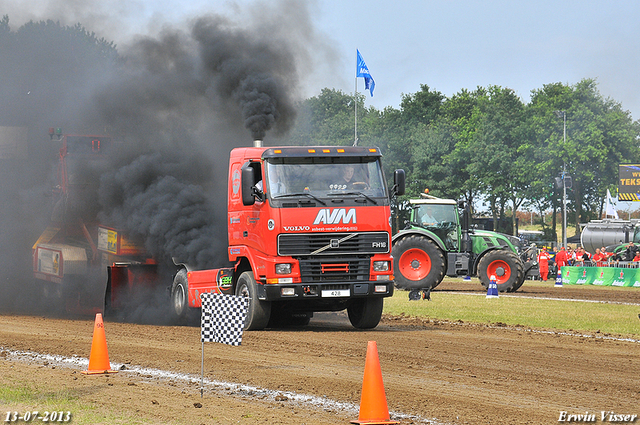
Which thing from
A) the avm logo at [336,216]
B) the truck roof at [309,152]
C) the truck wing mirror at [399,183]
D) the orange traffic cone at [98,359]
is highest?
the truck roof at [309,152]

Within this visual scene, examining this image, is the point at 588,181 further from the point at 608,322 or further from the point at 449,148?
the point at 608,322

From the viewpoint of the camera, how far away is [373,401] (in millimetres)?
7008

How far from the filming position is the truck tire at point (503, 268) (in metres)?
27.7

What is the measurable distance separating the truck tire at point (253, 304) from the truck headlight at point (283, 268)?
686mm

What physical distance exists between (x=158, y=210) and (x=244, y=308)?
897 centimetres

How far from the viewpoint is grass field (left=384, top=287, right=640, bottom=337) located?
55.7ft

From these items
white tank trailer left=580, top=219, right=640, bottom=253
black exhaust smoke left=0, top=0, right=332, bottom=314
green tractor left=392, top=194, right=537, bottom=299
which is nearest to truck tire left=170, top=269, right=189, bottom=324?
black exhaust smoke left=0, top=0, right=332, bottom=314

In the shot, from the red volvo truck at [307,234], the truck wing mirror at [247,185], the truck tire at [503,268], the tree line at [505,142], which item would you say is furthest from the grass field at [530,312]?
the tree line at [505,142]

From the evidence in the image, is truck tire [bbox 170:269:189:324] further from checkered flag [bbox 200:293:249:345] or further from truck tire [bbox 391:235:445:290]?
truck tire [bbox 391:235:445:290]

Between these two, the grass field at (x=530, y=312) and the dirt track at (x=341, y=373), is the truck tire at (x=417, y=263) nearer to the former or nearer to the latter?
the grass field at (x=530, y=312)

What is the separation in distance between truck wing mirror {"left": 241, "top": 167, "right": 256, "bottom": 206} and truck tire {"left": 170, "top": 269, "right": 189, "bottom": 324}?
3377 millimetres

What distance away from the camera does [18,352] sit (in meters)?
12.0

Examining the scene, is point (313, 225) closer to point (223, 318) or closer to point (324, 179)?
point (324, 179)

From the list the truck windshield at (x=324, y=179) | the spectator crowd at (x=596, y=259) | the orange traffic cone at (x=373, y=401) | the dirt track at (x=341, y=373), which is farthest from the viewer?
the spectator crowd at (x=596, y=259)
